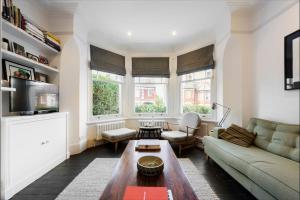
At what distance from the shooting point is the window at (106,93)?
3736 mm

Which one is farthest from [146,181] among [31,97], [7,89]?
[31,97]

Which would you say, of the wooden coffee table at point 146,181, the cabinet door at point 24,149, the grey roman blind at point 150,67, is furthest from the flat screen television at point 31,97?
the grey roman blind at point 150,67

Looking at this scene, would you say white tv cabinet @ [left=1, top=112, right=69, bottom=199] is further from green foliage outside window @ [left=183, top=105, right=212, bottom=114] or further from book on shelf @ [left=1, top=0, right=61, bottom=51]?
green foliage outside window @ [left=183, top=105, right=212, bottom=114]

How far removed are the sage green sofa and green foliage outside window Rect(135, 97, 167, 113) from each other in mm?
2228

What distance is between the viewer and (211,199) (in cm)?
164

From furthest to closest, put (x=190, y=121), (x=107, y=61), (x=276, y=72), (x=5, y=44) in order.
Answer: (x=107, y=61) < (x=190, y=121) < (x=5, y=44) < (x=276, y=72)

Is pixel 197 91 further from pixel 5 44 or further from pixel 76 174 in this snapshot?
pixel 5 44

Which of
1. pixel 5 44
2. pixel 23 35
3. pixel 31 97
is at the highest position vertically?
pixel 23 35

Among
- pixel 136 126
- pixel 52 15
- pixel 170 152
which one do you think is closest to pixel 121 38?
pixel 52 15

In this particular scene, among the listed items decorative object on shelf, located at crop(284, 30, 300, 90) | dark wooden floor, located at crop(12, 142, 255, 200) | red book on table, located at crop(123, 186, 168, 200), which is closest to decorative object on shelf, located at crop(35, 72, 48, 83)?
dark wooden floor, located at crop(12, 142, 255, 200)

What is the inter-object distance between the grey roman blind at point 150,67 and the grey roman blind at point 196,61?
0.38m

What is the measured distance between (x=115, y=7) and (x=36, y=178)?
9.43 ft

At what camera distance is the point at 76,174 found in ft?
7.22

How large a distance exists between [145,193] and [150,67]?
3.57 metres
